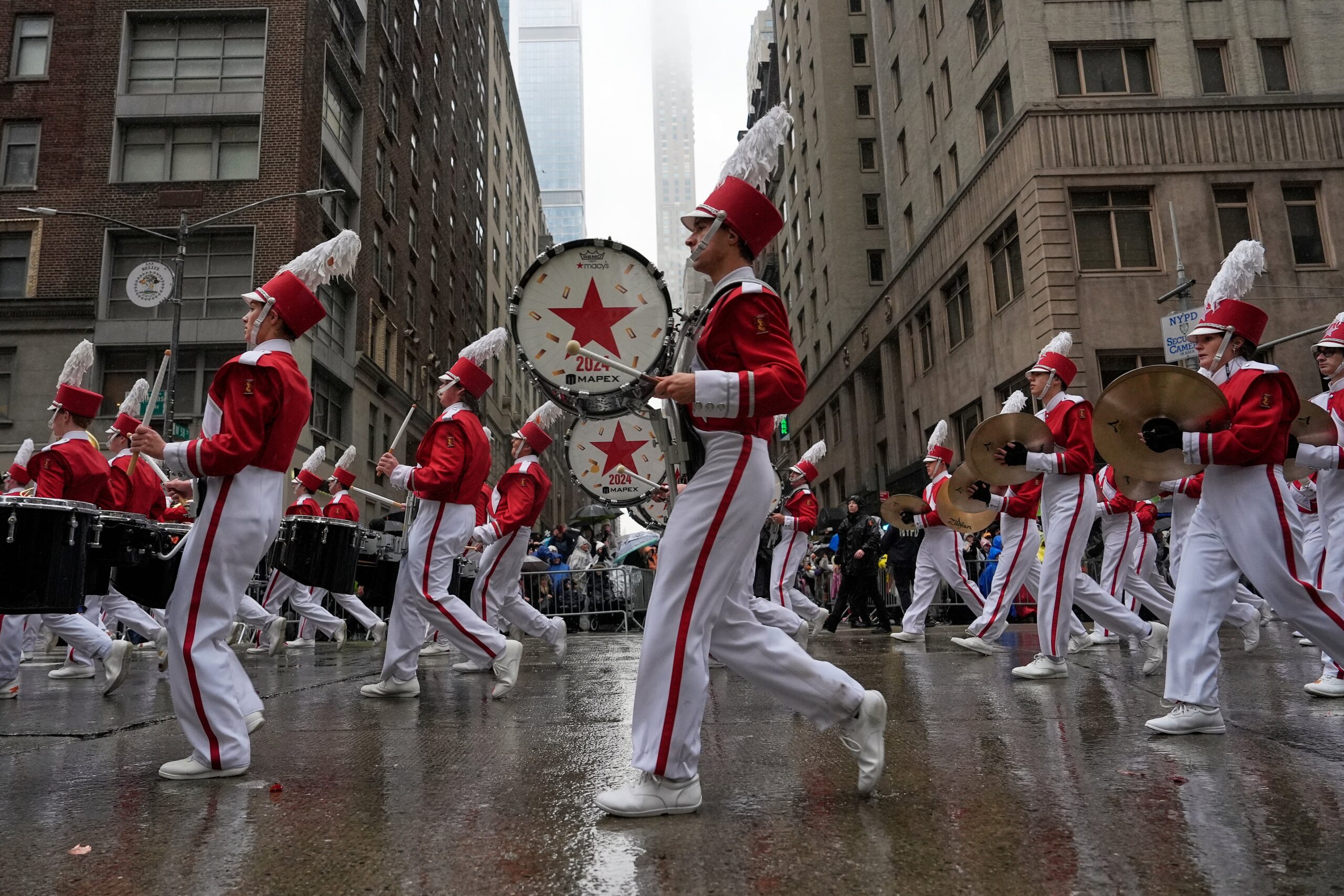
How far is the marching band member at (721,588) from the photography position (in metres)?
3.25

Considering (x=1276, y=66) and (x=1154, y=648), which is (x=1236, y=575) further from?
(x=1276, y=66)

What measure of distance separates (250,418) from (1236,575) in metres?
4.51

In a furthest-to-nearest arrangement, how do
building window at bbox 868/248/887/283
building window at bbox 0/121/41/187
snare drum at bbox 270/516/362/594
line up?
building window at bbox 868/248/887/283
building window at bbox 0/121/41/187
snare drum at bbox 270/516/362/594

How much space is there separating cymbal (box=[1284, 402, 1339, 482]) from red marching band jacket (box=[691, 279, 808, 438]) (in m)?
4.05

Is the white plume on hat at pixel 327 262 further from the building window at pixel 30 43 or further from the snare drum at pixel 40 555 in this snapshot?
the building window at pixel 30 43

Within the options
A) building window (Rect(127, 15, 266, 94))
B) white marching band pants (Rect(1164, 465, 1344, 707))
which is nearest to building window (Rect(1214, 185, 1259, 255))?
white marching band pants (Rect(1164, 465, 1344, 707))

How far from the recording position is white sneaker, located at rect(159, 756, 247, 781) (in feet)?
12.8

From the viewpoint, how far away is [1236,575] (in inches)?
183

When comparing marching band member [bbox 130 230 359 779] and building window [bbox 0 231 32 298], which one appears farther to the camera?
building window [bbox 0 231 32 298]

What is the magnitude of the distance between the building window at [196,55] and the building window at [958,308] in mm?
20639

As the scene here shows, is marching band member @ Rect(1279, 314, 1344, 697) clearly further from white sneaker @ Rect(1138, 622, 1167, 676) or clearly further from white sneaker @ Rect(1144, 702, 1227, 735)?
white sneaker @ Rect(1144, 702, 1227, 735)

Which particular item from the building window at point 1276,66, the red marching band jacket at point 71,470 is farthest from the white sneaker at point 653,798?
the building window at point 1276,66

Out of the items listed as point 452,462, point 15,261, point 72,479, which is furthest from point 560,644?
point 15,261

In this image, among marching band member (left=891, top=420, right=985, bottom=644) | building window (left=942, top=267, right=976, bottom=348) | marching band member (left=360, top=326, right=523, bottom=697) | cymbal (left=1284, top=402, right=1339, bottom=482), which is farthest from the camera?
building window (left=942, top=267, right=976, bottom=348)
